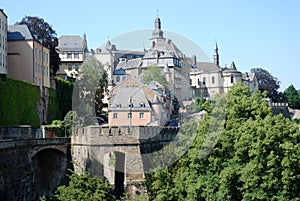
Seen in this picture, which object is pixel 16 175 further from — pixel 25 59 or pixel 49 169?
pixel 25 59

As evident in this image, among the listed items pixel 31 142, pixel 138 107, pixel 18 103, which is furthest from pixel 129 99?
pixel 31 142

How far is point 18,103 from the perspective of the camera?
44281 millimetres

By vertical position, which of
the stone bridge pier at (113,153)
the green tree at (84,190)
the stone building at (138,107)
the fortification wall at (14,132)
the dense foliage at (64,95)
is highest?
the dense foliage at (64,95)

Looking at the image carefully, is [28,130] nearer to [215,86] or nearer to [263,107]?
[263,107]

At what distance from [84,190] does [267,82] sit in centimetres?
9625

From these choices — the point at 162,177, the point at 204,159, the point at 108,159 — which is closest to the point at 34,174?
the point at 108,159

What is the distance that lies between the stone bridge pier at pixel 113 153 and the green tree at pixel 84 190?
15.5 ft

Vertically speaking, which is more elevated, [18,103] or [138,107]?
[18,103]

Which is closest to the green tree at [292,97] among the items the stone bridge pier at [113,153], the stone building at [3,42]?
the stone building at [3,42]

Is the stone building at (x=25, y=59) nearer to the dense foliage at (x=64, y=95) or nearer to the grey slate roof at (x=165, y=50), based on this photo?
the dense foliage at (x=64, y=95)

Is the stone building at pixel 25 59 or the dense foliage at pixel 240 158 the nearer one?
the dense foliage at pixel 240 158

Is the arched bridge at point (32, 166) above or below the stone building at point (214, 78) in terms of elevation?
below

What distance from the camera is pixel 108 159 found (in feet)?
110

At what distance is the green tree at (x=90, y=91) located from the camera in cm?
4550
